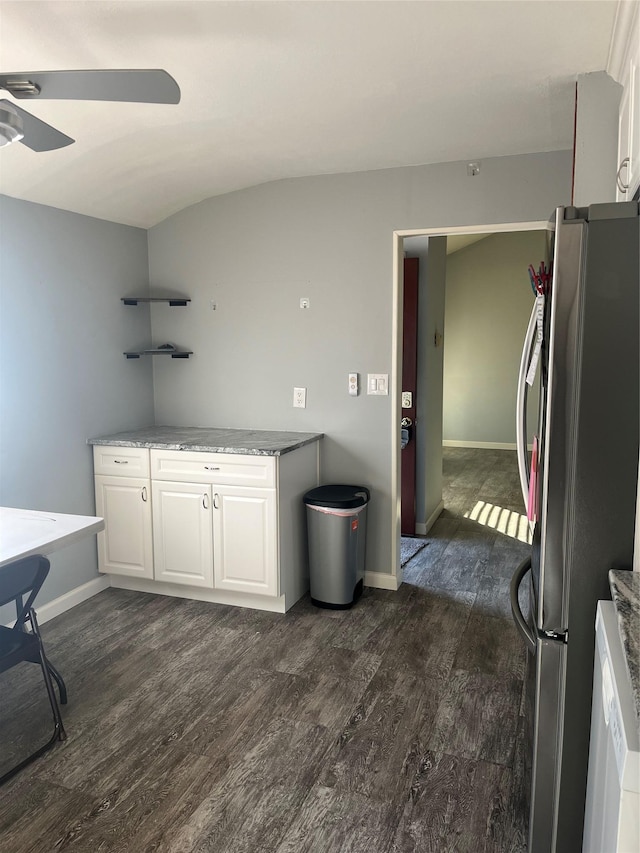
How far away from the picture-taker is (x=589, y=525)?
5.28 ft

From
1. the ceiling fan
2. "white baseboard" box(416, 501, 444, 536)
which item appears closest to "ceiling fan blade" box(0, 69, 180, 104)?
the ceiling fan

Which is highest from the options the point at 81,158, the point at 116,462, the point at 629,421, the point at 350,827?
the point at 81,158

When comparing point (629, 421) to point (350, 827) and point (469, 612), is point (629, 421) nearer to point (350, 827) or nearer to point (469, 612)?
point (350, 827)

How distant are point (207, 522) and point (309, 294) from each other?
1487 mm

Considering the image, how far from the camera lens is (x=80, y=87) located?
5.12 feet

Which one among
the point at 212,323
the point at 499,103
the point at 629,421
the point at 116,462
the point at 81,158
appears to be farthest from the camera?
the point at 212,323

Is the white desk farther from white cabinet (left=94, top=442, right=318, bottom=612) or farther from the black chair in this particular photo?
white cabinet (left=94, top=442, right=318, bottom=612)

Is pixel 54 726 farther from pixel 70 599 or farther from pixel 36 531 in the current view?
pixel 70 599

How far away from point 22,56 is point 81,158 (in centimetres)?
91

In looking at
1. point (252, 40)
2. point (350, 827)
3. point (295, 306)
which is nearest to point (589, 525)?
point (350, 827)

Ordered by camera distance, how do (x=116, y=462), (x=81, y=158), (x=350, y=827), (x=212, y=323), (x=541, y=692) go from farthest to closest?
(x=212, y=323), (x=116, y=462), (x=81, y=158), (x=350, y=827), (x=541, y=692)

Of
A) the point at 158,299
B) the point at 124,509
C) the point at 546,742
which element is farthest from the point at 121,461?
the point at 546,742

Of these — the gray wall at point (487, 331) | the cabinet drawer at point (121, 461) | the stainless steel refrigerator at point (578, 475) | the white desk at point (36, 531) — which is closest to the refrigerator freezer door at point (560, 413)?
the stainless steel refrigerator at point (578, 475)

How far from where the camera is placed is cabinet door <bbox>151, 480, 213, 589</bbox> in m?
3.61
